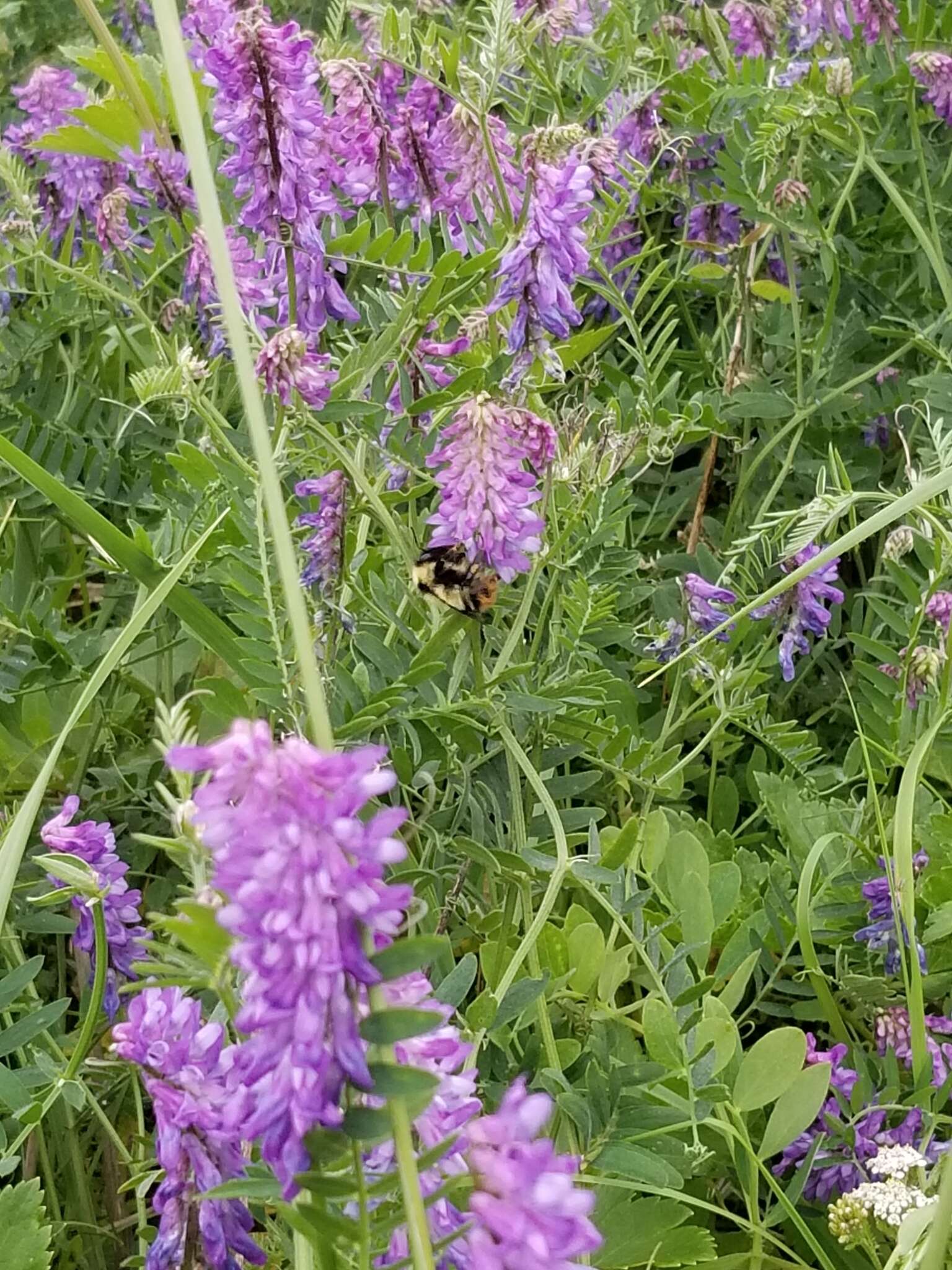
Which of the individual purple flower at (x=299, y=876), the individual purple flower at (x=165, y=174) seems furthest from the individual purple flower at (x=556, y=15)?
the individual purple flower at (x=299, y=876)

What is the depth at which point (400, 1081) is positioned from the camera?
0.42 m

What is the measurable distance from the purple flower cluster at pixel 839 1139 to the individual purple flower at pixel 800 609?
0.34m

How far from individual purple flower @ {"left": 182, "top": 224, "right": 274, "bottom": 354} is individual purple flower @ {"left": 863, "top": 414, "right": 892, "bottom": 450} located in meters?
0.71

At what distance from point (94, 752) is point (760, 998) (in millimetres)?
642

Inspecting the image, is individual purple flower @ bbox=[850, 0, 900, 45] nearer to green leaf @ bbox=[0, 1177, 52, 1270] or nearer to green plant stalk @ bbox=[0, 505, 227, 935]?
green plant stalk @ bbox=[0, 505, 227, 935]

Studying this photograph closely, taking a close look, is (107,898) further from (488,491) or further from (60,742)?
(488,491)

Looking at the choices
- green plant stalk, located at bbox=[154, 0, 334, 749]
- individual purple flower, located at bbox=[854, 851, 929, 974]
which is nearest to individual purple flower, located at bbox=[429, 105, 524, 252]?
green plant stalk, located at bbox=[154, 0, 334, 749]

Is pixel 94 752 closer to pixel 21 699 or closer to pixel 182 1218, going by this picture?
pixel 21 699

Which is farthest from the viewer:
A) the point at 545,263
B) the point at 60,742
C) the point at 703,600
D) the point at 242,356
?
the point at 703,600

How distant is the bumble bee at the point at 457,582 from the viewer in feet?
2.70

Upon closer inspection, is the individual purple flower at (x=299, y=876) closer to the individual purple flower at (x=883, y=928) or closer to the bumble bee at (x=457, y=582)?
the bumble bee at (x=457, y=582)

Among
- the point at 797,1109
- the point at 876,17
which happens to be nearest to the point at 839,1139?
the point at 797,1109

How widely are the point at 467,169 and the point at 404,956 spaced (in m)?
0.83

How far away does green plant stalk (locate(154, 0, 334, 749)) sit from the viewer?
0.48 m
